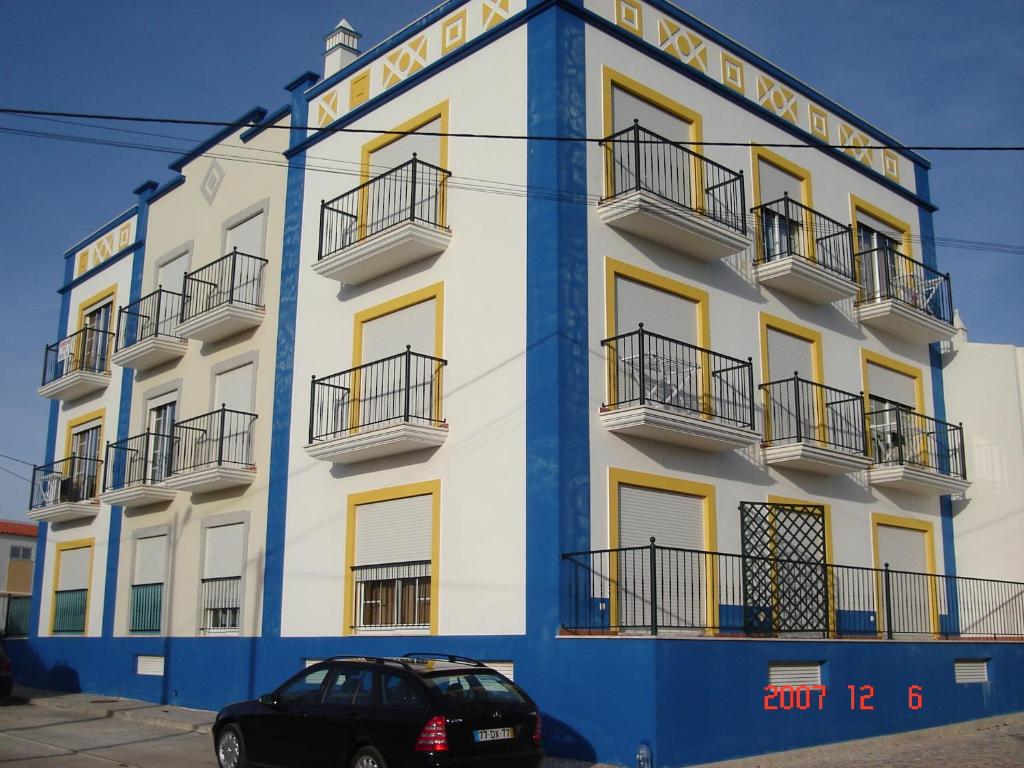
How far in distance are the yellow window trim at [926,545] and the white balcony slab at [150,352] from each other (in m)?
12.7

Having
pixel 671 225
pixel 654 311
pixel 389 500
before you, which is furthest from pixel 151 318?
pixel 671 225

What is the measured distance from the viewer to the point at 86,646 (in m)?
21.3

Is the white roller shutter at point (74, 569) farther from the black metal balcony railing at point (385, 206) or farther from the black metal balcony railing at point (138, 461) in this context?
the black metal balcony railing at point (385, 206)

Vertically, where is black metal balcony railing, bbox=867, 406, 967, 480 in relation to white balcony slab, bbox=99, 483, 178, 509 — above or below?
above

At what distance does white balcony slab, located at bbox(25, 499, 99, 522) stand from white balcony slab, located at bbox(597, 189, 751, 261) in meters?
13.3

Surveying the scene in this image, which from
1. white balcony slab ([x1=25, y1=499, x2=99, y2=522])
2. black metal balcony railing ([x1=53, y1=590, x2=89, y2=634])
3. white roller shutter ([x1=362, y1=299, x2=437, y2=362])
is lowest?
black metal balcony railing ([x1=53, y1=590, x2=89, y2=634])

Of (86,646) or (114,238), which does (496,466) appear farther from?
(114,238)

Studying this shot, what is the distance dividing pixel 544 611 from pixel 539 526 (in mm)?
1003

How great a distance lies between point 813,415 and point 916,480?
2.42m

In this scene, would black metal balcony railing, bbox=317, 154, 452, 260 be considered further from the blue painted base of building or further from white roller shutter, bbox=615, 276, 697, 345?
the blue painted base of building

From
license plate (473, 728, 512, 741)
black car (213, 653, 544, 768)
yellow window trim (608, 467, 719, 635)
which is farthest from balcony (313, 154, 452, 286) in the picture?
license plate (473, 728, 512, 741)

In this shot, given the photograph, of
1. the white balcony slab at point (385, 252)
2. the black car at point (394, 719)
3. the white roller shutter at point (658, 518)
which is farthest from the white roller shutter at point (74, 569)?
the white roller shutter at point (658, 518)

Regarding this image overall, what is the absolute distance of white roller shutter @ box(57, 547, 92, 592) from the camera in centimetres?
2227

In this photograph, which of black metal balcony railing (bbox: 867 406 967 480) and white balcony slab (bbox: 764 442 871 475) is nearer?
white balcony slab (bbox: 764 442 871 475)
